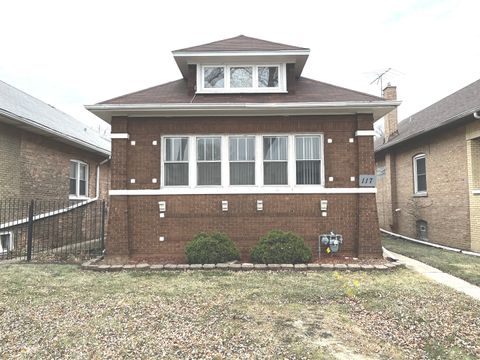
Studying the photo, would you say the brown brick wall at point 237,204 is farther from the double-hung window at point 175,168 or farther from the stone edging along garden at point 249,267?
the stone edging along garden at point 249,267

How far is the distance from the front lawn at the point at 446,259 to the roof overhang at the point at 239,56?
6.62 meters

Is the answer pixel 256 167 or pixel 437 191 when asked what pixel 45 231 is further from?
pixel 437 191

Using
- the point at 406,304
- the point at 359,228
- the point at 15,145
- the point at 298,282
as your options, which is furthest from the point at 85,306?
the point at 15,145

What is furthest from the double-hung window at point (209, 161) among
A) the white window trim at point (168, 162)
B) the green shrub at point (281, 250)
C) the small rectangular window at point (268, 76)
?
the small rectangular window at point (268, 76)

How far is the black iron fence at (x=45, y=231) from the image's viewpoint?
9.20 m

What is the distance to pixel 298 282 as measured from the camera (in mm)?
6301

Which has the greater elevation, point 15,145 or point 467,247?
point 15,145

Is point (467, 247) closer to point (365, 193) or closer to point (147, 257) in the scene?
point (365, 193)

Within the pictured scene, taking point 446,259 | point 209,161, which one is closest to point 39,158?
point 209,161

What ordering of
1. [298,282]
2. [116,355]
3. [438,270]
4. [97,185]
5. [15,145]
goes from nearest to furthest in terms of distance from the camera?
[116,355] → [298,282] → [438,270] → [15,145] → [97,185]

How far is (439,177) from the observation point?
11359 millimetres

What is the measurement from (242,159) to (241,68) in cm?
279

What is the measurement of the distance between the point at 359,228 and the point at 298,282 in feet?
9.17

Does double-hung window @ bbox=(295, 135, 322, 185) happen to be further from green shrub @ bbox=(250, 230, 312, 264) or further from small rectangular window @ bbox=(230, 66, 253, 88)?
A: small rectangular window @ bbox=(230, 66, 253, 88)
